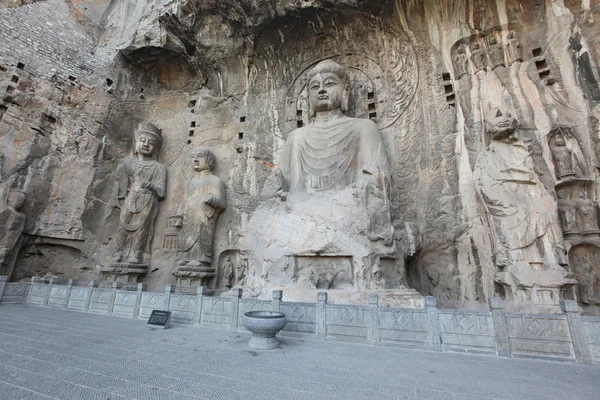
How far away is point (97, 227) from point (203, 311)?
5479 millimetres

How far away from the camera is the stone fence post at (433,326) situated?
10.6ft

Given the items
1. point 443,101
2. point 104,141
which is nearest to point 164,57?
point 104,141

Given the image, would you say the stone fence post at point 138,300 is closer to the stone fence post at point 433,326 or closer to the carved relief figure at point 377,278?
the carved relief figure at point 377,278

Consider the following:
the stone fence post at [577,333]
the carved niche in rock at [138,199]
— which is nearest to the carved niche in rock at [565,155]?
the stone fence post at [577,333]

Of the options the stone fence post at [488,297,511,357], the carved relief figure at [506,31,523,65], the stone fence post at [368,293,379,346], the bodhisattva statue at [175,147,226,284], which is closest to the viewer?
the stone fence post at [488,297,511,357]

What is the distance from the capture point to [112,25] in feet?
31.3

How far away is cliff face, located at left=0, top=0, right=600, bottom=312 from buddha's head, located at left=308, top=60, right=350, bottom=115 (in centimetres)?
129

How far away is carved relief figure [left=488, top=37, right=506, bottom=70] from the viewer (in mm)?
6203

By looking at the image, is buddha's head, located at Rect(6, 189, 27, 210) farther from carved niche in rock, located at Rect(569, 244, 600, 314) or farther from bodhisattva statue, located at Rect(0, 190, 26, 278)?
carved niche in rock, located at Rect(569, 244, 600, 314)

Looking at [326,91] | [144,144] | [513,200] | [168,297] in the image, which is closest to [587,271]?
[513,200]

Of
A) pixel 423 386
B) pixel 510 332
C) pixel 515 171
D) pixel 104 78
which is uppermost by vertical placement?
pixel 104 78

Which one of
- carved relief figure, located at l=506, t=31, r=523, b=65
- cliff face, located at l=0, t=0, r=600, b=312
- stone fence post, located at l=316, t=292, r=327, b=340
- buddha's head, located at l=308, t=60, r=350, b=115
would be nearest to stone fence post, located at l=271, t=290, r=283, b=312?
stone fence post, located at l=316, t=292, r=327, b=340

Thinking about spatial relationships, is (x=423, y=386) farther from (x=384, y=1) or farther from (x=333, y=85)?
(x=384, y=1)

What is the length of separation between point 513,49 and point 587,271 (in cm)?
436
